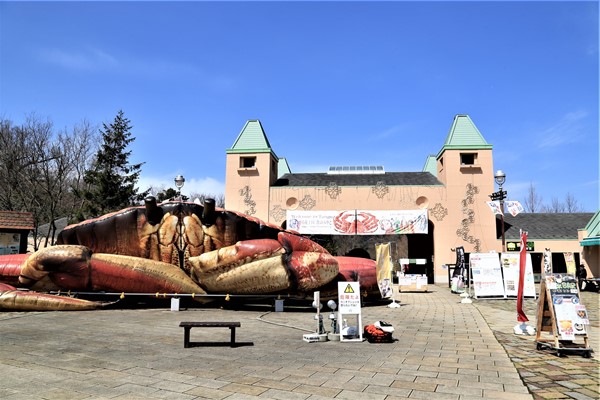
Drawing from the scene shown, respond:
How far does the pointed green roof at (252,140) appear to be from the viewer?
31.2 meters

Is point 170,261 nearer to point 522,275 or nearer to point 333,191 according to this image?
point 522,275

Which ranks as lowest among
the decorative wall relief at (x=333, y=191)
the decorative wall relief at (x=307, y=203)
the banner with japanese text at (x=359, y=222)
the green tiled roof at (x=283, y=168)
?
the banner with japanese text at (x=359, y=222)

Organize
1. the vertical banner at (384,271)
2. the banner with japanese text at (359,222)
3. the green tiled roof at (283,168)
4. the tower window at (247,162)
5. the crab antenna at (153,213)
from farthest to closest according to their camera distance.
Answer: the green tiled roof at (283,168), the tower window at (247,162), the banner with japanese text at (359,222), the vertical banner at (384,271), the crab antenna at (153,213)

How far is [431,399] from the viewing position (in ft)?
14.1

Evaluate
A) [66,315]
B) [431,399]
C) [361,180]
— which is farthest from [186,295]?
[361,180]

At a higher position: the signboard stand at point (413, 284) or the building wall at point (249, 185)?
the building wall at point (249, 185)

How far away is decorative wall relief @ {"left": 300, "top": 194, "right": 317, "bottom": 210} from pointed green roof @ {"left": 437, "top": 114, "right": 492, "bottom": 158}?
33.9ft

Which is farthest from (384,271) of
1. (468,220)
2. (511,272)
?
(468,220)

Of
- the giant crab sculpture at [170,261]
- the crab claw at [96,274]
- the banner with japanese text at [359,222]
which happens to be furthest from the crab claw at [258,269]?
the banner with japanese text at [359,222]

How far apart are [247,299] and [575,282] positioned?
28.3 feet

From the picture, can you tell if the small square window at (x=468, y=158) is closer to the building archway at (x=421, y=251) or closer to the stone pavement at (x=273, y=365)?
the building archway at (x=421, y=251)

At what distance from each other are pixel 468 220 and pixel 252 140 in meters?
16.8

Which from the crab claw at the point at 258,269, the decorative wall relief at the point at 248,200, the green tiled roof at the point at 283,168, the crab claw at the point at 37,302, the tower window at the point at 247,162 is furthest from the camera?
the green tiled roof at the point at 283,168

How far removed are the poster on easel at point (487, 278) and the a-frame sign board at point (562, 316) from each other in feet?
34.4
